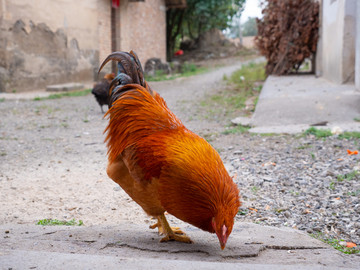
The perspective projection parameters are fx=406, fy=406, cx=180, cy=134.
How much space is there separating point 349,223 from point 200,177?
165 cm

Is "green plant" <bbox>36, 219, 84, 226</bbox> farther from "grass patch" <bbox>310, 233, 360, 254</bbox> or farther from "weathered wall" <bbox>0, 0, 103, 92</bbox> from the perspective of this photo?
"weathered wall" <bbox>0, 0, 103, 92</bbox>

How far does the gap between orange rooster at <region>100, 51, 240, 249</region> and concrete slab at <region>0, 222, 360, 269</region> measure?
0.19 metres

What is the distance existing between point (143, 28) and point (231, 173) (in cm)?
1659

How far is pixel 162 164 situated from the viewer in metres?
2.61

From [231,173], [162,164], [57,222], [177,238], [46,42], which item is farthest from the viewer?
[46,42]

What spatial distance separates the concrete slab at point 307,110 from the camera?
278 inches

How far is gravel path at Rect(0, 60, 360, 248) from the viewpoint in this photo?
145 inches

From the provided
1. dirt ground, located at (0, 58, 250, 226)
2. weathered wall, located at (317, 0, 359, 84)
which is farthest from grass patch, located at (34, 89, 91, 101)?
weathered wall, located at (317, 0, 359, 84)

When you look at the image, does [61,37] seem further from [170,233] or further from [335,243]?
[335,243]

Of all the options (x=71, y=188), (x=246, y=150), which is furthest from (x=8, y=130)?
(x=246, y=150)

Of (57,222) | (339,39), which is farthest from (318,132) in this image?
(57,222)

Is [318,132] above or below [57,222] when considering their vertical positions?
above

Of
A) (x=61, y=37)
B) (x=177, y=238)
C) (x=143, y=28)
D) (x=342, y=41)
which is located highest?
(x=143, y=28)

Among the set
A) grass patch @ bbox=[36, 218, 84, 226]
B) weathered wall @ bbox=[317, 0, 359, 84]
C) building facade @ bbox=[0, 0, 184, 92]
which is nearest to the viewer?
grass patch @ bbox=[36, 218, 84, 226]
